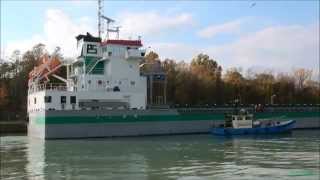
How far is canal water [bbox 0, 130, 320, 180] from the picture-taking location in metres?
20.0

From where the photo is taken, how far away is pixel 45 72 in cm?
4838

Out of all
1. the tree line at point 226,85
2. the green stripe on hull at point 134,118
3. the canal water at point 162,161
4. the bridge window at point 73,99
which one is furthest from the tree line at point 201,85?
the canal water at point 162,161

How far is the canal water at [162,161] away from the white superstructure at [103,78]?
9.02m

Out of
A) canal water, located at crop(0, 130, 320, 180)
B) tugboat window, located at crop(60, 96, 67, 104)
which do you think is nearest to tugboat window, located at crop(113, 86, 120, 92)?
tugboat window, located at crop(60, 96, 67, 104)

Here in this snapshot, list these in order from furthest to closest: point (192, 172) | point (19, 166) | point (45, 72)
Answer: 1. point (45, 72)
2. point (19, 166)
3. point (192, 172)

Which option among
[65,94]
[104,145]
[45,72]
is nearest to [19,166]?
[104,145]

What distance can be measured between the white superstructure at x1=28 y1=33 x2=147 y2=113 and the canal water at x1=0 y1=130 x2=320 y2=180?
9.02 meters

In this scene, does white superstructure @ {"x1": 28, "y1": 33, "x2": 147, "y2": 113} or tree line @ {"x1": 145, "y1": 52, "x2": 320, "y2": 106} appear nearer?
white superstructure @ {"x1": 28, "y1": 33, "x2": 147, "y2": 113}

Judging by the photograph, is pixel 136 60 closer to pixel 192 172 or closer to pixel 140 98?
pixel 140 98

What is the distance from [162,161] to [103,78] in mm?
20379

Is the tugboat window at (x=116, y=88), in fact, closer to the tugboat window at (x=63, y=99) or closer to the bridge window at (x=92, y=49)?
the bridge window at (x=92, y=49)

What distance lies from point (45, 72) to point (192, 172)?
30518 millimetres

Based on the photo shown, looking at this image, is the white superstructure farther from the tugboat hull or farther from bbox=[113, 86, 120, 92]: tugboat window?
the tugboat hull

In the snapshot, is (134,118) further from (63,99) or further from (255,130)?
(255,130)
